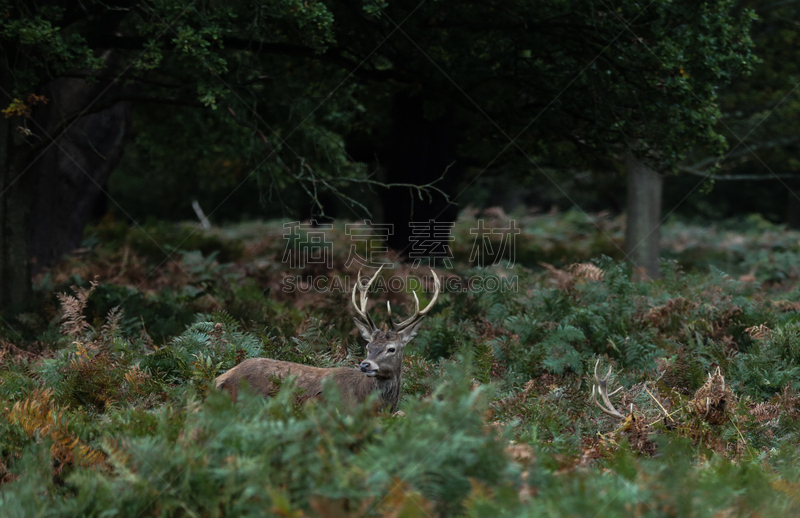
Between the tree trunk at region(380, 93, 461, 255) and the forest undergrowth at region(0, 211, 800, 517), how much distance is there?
1.25 m

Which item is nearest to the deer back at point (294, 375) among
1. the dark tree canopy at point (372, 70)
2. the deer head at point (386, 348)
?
the deer head at point (386, 348)

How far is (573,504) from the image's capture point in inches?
122

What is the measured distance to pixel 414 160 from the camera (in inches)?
480

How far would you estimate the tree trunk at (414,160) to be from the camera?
12156 millimetres

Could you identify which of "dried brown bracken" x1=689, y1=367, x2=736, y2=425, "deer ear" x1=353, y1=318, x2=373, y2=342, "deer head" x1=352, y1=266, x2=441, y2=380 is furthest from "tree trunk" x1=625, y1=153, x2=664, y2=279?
"deer ear" x1=353, y1=318, x2=373, y2=342

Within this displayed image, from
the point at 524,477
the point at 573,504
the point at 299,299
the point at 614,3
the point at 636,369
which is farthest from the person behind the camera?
the point at 299,299

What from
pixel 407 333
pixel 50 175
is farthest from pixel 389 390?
pixel 50 175

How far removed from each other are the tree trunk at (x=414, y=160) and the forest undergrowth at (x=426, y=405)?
125 cm

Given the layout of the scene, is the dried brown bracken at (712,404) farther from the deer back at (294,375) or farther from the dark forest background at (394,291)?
the deer back at (294,375)

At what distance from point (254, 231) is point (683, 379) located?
12.6 meters

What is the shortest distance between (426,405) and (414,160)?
8668 millimetres

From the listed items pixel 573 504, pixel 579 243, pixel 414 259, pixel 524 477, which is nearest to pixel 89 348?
pixel 524 477

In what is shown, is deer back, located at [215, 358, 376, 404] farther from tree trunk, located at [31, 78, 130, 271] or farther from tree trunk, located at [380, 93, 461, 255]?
tree trunk, located at [31, 78, 130, 271]

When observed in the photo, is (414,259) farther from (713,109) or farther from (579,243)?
(579,243)
